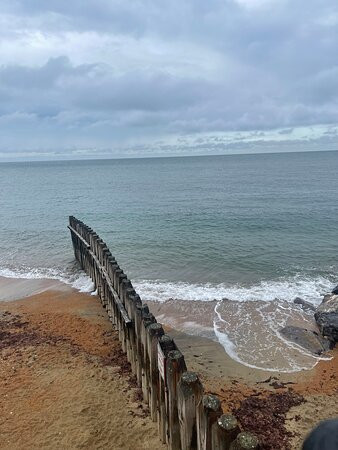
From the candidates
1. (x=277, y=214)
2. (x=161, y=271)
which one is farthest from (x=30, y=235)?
(x=277, y=214)

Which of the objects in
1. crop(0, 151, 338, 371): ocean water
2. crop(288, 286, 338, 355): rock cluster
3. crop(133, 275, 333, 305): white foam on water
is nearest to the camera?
crop(288, 286, 338, 355): rock cluster

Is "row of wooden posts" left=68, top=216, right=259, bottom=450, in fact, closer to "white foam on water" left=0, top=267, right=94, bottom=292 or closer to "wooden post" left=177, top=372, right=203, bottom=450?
"wooden post" left=177, top=372, right=203, bottom=450

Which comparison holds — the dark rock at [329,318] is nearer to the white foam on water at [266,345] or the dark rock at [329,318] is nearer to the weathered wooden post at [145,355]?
the white foam on water at [266,345]

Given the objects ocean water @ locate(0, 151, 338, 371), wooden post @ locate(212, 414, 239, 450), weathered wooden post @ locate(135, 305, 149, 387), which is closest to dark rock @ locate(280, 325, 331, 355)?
ocean water @ locate(0, 151, 338, 371)

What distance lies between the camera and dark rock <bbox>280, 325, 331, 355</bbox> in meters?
10.6

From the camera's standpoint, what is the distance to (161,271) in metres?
18.0

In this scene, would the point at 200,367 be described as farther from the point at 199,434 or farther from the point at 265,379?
the point at 199,434

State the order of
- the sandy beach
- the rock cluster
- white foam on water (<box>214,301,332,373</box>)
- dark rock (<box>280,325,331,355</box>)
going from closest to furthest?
the sandy beach
white foam on water (<box>214,301,332,373</box>)
dark rock (<box>280,325,331,355</box>)
the rock cluster

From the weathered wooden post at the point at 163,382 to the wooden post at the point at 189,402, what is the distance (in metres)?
0.81

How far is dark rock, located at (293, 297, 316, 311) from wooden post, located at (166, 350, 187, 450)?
29.8ft

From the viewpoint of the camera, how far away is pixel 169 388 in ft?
17.6

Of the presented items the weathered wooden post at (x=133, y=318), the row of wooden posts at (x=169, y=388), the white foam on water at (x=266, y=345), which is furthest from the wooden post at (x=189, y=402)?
the white foam on water at (x=266, y=345)

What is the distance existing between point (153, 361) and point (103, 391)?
92.7 inches

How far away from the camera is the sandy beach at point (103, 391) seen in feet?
22.5
